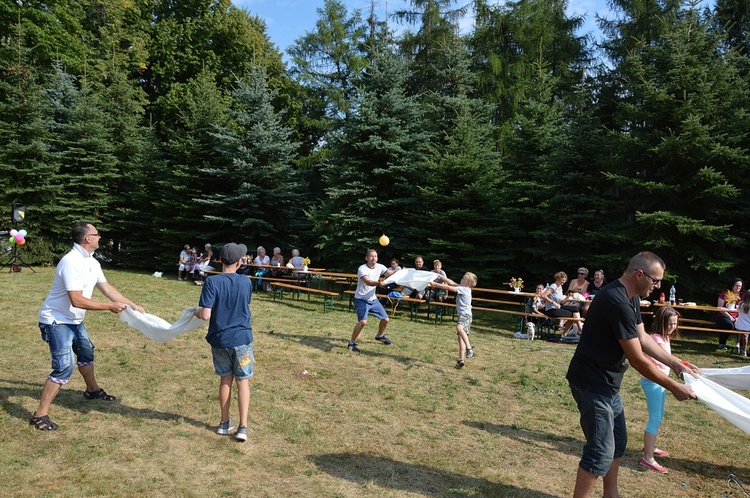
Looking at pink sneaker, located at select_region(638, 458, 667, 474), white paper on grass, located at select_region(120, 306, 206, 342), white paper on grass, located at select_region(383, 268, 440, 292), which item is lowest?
pink sneaker, located at select_region(638, 458, 667, 474)

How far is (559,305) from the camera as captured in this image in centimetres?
1248

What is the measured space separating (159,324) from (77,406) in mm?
1333

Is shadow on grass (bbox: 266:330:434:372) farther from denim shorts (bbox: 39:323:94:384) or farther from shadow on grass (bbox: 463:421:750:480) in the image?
denim shorts (bbox: 39:323:94:384)

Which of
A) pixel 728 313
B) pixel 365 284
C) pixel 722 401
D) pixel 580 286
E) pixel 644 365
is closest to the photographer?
pixel 644 365

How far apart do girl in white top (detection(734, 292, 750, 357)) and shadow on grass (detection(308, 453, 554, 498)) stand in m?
9.22

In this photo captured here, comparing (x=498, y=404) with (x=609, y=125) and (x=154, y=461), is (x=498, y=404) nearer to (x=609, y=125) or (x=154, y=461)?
(x=154, y=461)

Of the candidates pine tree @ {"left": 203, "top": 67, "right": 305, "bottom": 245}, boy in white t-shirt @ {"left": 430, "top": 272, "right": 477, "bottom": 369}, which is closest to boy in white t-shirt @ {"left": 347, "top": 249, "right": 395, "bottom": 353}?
boy in white t-shirt @ {"left": 430, "top": 272, "right": 477, "bottom": 369}

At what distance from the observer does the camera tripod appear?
19984mm

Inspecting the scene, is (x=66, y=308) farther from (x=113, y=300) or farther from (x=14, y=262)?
(x=14, y=262)

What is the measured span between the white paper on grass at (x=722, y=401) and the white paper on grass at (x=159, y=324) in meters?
4.74

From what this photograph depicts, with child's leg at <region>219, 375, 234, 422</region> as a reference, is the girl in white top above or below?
above

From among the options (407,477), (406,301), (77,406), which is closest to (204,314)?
(77,406)

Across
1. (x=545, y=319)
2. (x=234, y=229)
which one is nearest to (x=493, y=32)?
(x=234, y=229)

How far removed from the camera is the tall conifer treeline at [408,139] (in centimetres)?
1416
